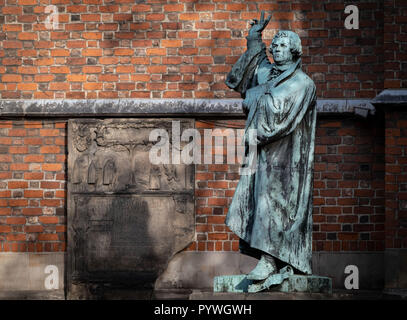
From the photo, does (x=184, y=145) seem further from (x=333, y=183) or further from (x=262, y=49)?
(x=262, y=49)

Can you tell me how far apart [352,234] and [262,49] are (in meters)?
3.50

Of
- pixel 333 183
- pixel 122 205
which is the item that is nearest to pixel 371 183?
pixel 333 183

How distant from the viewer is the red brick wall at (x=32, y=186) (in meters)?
8.65

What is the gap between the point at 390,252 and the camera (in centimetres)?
809

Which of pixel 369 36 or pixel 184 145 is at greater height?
pixel 369 36

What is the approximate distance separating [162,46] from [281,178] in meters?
3.95

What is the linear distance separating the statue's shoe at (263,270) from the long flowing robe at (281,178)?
0.07 meters

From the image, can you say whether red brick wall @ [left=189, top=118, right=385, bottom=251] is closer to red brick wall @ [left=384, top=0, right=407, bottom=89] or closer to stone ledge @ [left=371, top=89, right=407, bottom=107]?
stone ledge @ [left=371, top=89, right=407, bottom=107]

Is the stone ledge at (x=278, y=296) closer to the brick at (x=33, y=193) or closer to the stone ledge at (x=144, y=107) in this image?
the stone ledge at (x=144, y=107)

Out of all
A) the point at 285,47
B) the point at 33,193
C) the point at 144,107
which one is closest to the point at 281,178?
the point at 285,47

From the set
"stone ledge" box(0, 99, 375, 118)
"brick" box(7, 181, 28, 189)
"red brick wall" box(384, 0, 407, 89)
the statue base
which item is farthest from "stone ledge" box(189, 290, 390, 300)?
"brick" box(7, 181, 28, 189)

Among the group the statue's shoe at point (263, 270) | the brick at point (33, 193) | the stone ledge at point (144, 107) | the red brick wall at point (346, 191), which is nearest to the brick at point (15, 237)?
the brick at point (33, 193)

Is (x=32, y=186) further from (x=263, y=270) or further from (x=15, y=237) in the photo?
(x=263, y=270)
